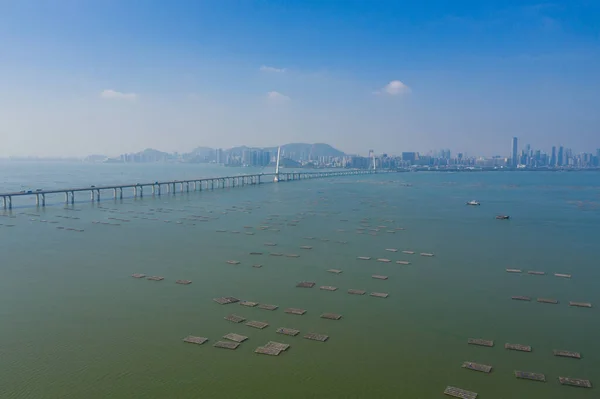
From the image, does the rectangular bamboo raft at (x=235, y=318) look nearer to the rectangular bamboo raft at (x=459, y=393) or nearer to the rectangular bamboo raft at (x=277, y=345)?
the rectangular bamboo raft at (x=277, y=345)

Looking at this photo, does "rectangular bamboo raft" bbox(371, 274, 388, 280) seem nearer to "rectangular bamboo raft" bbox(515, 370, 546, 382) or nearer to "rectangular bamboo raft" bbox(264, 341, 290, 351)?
"rectangular bamboo raft" bbox(264, 341, 290, 351)

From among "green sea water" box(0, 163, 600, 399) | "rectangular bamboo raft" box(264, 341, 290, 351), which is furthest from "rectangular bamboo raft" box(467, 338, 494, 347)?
"rectangular bamboo raft" box(264, 341, 290, 351)

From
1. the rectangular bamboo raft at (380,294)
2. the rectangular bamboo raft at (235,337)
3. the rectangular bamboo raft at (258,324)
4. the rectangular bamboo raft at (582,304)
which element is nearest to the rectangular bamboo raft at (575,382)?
the rectangular bamboo raft at (582,304)

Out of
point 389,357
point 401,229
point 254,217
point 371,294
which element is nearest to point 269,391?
point 389,357

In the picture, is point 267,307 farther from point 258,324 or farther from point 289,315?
point 258,324

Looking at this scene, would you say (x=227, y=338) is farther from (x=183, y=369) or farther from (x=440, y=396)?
(x=440, y=396)
